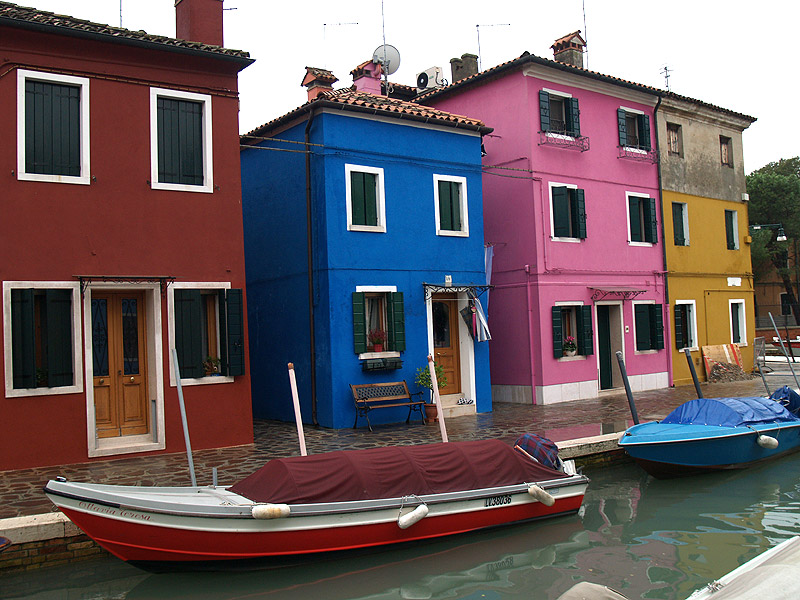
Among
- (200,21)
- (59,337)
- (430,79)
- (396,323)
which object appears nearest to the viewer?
(59,337)

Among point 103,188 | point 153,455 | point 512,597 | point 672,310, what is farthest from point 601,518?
point 672,310

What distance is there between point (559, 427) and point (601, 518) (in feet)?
12.6

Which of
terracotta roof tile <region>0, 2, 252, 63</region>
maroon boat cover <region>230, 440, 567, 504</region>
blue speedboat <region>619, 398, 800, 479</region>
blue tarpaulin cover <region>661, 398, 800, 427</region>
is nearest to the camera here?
maroon boat cover <region>230, 440, 567, 504</region>

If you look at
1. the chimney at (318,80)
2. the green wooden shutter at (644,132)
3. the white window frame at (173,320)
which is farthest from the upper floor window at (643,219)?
the white window frame at (173,320)

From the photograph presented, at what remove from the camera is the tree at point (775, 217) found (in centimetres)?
4650

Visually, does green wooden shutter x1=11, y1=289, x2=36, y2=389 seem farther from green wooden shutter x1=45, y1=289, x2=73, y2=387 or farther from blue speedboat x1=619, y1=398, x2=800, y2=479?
blue speedboat x1=619, y1=398, x2=800, y2=479

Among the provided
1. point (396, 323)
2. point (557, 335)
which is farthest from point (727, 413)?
point (396, 323)

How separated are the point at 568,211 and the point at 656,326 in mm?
4621

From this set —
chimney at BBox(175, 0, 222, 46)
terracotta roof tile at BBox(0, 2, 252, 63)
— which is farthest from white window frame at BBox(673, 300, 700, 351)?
terracotta roof tile at BBox(0, 2, 252, 63)

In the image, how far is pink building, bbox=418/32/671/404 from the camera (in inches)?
711

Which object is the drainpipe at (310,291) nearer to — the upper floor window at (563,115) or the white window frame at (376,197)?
the white window frame at (376,197)

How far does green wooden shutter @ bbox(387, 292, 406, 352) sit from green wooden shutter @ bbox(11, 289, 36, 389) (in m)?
6.68

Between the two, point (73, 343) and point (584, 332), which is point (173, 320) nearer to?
point (73, 343)

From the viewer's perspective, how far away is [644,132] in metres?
21.1
